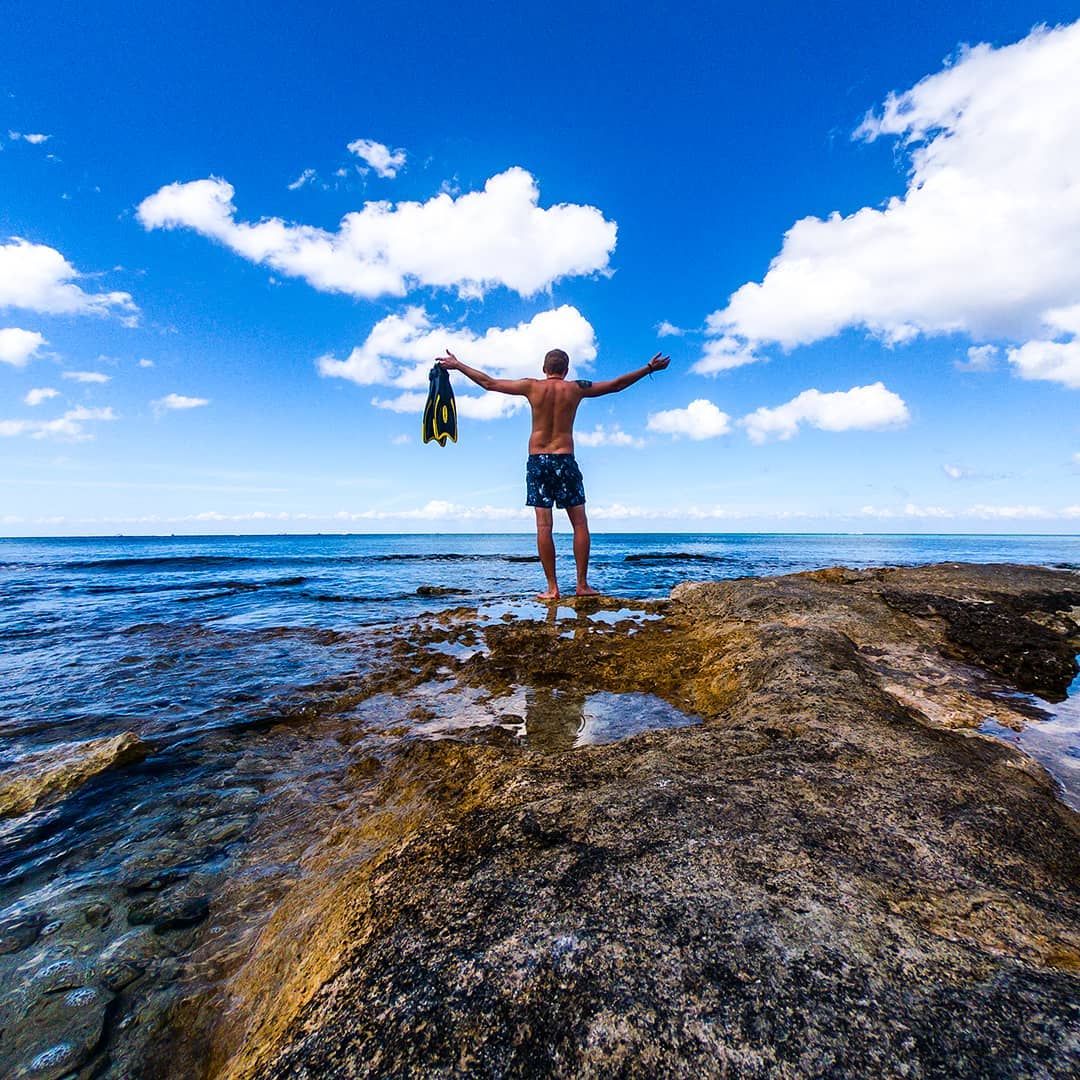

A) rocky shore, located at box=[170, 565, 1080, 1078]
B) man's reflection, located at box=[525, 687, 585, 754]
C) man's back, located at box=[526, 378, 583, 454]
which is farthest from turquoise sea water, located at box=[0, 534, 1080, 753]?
man's back, located at box=[526, 378, 583, 454]

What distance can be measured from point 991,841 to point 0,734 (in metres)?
5.41

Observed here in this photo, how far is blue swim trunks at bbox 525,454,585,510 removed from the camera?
7.09 metres

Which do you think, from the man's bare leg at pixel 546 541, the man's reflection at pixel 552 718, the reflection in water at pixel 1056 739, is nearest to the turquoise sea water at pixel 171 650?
the man's bare leg at pixel 546 541

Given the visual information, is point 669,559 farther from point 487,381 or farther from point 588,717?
point 588,717

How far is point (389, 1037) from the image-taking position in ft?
3.18

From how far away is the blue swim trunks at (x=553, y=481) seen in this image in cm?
709

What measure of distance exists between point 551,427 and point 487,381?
1041 mm

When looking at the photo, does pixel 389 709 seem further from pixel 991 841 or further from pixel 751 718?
pixel 991 841

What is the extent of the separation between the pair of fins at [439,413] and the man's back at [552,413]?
5.00 feet

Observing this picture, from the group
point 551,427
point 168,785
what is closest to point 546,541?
point 551,427

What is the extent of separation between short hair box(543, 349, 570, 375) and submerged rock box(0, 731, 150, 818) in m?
5.79

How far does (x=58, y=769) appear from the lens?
2809mm

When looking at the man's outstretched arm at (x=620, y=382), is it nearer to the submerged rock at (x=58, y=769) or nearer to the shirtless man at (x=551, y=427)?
the shirtless man at (x=551, y=427)

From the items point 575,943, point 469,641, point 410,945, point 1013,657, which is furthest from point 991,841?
point 469,641
